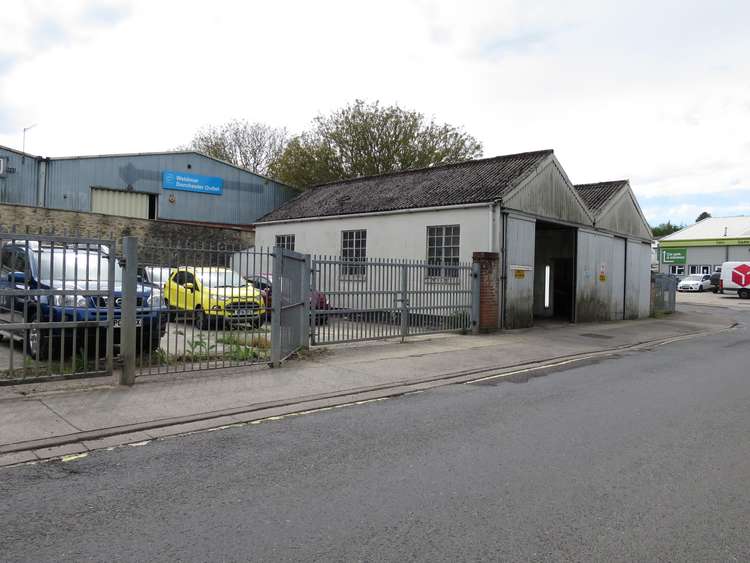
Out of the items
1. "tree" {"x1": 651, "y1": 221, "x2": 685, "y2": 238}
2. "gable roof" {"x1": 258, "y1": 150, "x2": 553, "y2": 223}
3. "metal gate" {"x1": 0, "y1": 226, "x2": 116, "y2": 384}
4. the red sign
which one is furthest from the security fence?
"tree" {"x1": 651, "y1": 221, "x2": 685, "y2": 238}

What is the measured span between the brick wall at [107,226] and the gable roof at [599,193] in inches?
544

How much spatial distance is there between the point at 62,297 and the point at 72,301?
0.34 metres

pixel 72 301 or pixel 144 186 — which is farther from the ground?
pixel 144 186

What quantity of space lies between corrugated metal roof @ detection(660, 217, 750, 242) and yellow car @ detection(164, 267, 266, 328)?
197ft

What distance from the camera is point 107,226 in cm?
2494

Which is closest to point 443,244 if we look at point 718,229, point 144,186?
point 144,186

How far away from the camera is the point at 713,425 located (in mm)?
6473

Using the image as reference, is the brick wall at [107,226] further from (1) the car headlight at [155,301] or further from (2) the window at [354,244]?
(1) the car headlight at [155,301]

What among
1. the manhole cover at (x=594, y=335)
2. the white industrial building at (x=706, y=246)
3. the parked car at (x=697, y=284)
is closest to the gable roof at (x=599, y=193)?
the manhole cover at (x=594, y=335)

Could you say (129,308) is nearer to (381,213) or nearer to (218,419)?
(218,419)

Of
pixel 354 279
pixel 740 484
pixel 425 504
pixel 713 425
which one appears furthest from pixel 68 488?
pixel 354 279

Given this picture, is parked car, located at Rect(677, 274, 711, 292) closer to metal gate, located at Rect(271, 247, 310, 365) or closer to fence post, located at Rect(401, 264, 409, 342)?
fence post, located at Rect(401, 264, 409, 342)

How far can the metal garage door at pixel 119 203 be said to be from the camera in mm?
28344

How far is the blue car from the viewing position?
708cm
